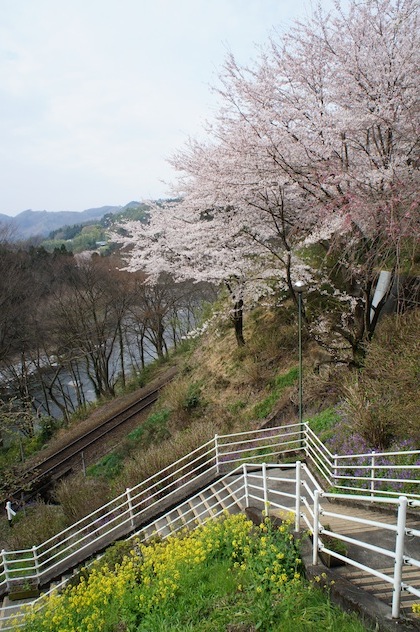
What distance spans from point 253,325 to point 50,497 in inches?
438

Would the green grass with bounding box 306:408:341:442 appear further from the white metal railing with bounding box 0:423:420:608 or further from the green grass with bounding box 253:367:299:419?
the green grass with bounding box 253:367:299:419

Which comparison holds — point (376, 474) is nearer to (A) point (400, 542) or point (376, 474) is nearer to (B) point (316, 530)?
(B) point (316, 530)

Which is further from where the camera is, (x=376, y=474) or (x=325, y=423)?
(x=325, y=423)

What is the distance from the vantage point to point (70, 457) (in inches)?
739

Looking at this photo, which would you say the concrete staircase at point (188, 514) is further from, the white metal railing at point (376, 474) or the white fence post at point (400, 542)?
the white fence post at point (400, 542)

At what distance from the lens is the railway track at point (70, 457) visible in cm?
1700

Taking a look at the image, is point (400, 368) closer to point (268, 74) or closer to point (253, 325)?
point (268, 74)

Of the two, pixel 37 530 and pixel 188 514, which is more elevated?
pixel 188 514

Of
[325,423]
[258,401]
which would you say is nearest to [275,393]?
[258,401]

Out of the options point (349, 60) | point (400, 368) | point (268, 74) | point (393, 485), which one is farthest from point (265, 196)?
point (393, 485)

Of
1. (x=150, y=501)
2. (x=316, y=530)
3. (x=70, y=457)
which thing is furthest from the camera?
(x=70, y=457)

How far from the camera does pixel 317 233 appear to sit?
10516mm

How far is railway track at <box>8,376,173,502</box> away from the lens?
17.0 meters

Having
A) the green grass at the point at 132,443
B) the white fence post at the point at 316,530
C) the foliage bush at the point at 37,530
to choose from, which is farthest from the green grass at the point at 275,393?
the white fence post at the point at 316,530
